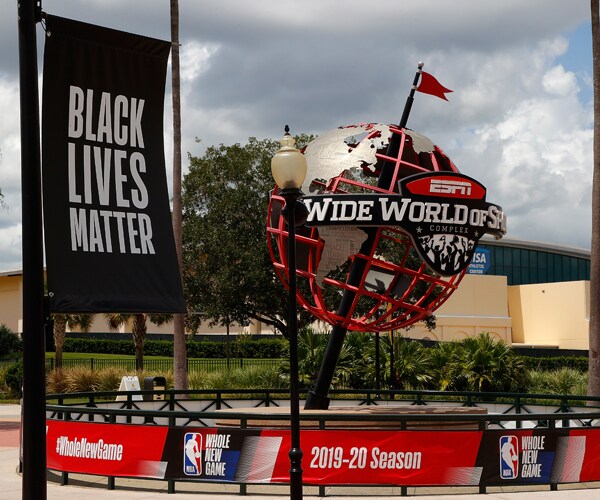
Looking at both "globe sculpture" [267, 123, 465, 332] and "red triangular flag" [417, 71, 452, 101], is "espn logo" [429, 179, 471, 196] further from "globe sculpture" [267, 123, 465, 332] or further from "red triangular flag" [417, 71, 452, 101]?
"red triangular flag" [417, 71, 452, 101]

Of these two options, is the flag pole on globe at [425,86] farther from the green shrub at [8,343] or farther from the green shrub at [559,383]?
the green shrub at [8,343]

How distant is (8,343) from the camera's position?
5531 centimetres

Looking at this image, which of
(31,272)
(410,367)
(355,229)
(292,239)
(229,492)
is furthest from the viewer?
(410,367)

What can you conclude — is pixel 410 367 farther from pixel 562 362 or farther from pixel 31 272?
pixel 31 272

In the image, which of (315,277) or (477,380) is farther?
(477,380)

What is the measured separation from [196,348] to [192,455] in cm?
4661

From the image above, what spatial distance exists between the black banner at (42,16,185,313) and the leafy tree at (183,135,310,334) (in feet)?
81.4

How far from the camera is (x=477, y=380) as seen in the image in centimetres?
3055

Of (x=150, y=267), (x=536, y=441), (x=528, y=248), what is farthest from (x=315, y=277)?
(x=528, y=248)

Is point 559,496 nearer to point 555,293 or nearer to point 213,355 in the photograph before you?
point 213,355

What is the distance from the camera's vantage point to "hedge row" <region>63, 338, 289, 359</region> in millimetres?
56219

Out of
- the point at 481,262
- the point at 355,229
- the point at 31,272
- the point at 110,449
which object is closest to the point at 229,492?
the point at 110,449

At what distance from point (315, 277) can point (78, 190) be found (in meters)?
7.97

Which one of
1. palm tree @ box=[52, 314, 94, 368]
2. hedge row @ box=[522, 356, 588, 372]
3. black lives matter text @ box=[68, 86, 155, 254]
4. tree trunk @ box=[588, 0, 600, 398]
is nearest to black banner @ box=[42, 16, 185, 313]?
black lives matter text @ box=[68, 86, 155, 254]
